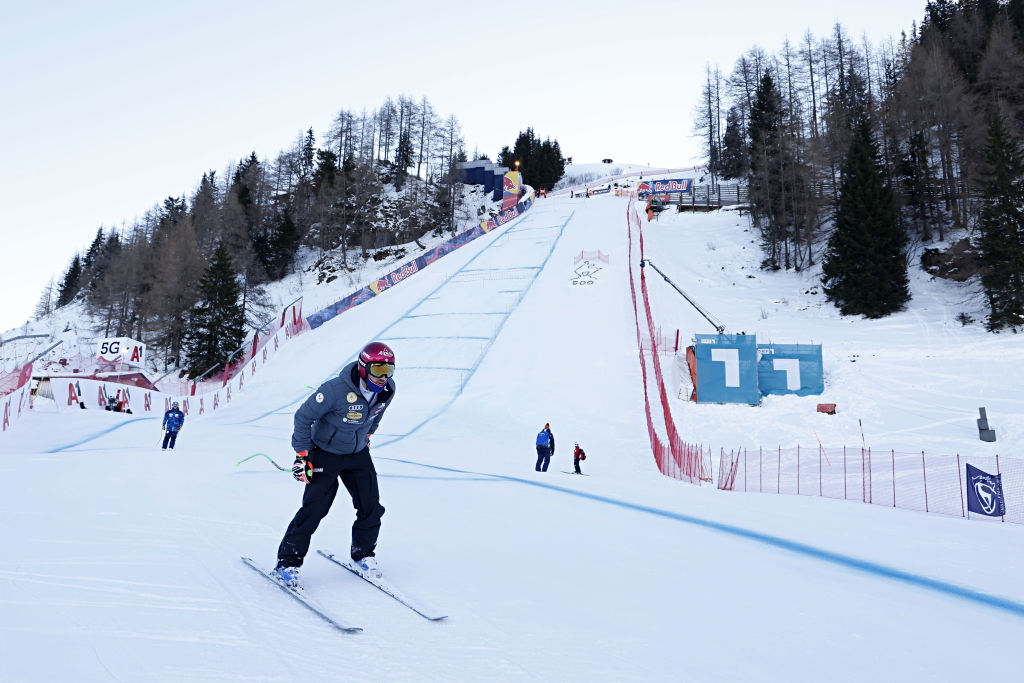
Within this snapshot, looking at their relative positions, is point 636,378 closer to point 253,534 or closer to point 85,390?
point 253,534

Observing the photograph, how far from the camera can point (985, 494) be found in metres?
7.37

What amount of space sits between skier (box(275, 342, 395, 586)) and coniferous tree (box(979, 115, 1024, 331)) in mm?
24697

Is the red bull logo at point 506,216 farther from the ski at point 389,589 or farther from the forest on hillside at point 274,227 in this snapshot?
the ski at point 389,589

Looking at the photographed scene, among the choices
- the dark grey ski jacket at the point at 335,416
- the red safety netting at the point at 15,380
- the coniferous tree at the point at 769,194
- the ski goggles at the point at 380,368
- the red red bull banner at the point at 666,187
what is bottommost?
the dark grey ski jacket at the point at 335,416

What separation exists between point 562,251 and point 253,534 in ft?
94.3

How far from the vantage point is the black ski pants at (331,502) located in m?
3.55

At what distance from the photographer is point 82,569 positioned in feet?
11.9

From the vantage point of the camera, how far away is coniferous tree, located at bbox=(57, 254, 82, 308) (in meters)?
82.6

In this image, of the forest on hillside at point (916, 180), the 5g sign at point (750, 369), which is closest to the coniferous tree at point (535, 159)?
the forest on hillside at point (916, 180)

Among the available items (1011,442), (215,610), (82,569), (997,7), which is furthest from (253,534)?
(997,7)

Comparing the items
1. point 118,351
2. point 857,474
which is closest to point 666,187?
point 118,351

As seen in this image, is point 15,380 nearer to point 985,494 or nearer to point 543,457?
point 543,457

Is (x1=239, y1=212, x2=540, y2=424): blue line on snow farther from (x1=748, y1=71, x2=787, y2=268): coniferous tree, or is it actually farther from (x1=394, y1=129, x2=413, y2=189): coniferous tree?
(x1=394, y1=129, x2=413, y2=189): coniferous tree

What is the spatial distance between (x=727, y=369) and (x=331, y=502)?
669 inches
